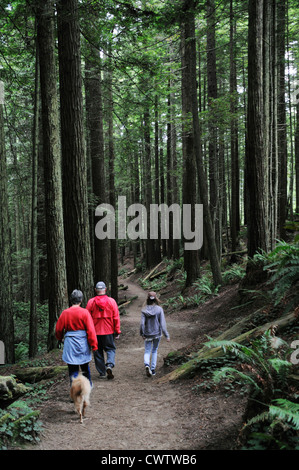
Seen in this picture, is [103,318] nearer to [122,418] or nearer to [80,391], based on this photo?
[122,418]

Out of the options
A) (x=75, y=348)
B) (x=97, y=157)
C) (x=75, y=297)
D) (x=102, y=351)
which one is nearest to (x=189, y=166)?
(x=97, y=157)

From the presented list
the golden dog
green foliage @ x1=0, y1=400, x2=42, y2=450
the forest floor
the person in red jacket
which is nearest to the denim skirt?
the golden dog

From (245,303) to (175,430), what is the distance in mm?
5438

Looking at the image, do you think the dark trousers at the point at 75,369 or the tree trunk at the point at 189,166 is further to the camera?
the tree trunk at the point at 189,166

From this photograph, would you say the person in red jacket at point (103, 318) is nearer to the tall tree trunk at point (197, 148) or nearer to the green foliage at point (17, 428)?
the green foliage at point (17, 428)

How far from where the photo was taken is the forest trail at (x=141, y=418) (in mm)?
3957

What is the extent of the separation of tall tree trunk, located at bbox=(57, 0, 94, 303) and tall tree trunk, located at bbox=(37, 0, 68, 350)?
61cm

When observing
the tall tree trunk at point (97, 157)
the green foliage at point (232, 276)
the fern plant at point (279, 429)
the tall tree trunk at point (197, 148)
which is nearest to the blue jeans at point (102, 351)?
the fern plant at point (279, 429)

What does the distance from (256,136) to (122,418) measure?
7.75 metres

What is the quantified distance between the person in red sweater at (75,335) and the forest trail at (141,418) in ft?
2.45
